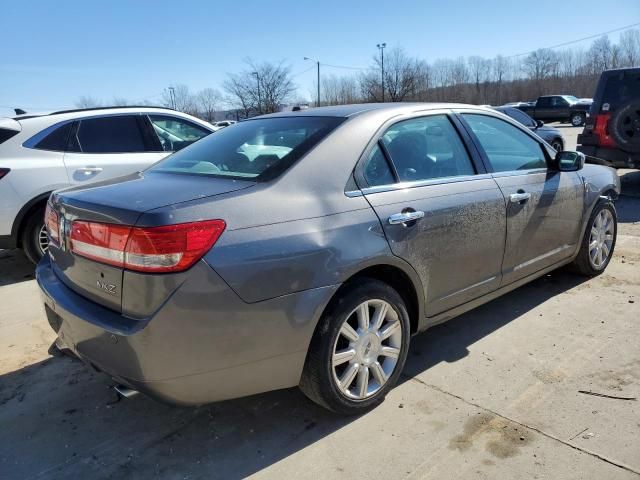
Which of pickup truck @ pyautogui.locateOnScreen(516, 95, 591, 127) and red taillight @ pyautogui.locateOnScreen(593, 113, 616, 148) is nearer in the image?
red taillight @ pyautogui.locateOnScreen(593, 113, 616, 148)

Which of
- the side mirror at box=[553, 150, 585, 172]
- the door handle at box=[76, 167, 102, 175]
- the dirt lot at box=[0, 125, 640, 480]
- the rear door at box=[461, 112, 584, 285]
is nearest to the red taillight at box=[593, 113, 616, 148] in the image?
the rear door at box=[461, 112, 584, 285]

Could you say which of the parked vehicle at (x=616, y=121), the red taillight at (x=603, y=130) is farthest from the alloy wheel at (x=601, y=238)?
the red taillight at (x=603, y=130)

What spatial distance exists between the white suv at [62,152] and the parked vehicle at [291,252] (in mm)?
2684

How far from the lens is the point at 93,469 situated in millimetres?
2422

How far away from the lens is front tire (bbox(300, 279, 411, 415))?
251cm

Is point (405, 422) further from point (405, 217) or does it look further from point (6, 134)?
point (6, 134)

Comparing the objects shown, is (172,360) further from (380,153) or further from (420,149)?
(420,149)

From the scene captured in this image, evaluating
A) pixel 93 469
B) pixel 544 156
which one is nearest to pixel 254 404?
pixel 93 469

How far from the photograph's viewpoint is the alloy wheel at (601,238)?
458cm

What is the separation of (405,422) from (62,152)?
15.2 feet

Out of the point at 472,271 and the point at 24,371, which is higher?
the point at 472,271

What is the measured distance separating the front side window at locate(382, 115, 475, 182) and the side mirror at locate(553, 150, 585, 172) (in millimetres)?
1053

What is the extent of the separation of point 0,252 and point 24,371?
389 cm

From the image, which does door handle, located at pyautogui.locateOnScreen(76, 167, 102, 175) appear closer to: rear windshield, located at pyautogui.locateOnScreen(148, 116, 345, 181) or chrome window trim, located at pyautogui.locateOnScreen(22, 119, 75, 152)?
chrome window trim, located at pyautogui.locateOnScreen(22, 119, 75, 152)
